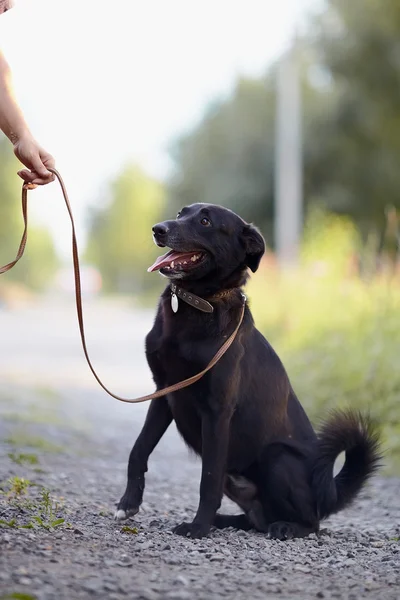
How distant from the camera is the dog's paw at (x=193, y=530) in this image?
11.8 feet

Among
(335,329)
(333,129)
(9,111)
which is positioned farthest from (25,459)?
(333,129)

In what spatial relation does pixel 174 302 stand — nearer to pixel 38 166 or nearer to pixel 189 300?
pixel 189 300

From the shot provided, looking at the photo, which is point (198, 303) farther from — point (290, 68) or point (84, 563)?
point (290, 68)

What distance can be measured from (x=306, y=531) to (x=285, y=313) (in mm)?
7332

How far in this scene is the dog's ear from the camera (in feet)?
13.3

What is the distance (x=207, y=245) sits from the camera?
13.0 feet

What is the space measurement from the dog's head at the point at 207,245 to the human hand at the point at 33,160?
583 mm

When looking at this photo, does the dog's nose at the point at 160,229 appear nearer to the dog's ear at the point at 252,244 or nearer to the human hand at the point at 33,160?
the dog's ear at the point at 252,244

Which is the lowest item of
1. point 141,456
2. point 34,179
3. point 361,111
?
point 141,456

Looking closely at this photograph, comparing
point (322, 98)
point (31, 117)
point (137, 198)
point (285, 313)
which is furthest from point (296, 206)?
point (137, 198)

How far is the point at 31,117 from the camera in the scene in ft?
131

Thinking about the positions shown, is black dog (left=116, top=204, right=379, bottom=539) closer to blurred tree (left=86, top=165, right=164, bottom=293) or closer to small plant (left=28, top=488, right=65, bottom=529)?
small plant (left=28, top=488, right=65, bottom=529)

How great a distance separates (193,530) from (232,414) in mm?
516

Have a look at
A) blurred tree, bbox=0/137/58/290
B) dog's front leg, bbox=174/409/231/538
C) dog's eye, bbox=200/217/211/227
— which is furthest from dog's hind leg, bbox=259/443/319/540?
blurred tree, bbox=0/137/58/290
